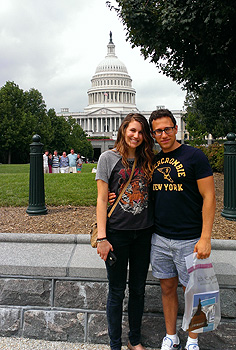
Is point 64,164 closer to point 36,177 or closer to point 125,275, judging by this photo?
point 36,177

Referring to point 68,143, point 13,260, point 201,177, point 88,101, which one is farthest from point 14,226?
point 88,101

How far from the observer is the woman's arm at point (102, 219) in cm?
242

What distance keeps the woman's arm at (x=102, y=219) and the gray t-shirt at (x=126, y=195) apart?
2.0 inches

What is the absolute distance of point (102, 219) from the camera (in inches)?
96.8

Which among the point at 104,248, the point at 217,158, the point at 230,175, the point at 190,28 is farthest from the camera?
the point at 217,158

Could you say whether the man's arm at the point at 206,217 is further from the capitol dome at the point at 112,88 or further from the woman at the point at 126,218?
the capitol dome at the point at 112,88

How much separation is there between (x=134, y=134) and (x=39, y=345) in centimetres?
Answer: 199

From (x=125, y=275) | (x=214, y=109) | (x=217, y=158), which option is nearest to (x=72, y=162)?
(x=217, y=158)

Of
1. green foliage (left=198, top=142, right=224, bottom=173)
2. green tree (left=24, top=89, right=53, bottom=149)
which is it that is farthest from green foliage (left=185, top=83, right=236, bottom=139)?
green tree (left=24, top=89, right=53, bottom=149)

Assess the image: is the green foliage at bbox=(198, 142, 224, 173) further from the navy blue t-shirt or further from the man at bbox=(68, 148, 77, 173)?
the navy blue t-shirt

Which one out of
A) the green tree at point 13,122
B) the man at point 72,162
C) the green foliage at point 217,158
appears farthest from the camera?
the green tree at point 13,122

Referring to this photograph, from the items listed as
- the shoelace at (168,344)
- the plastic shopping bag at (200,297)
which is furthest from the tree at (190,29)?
the shoelace at (168,344)

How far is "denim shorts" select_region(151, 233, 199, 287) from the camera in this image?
2.42m

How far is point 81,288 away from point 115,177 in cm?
108
